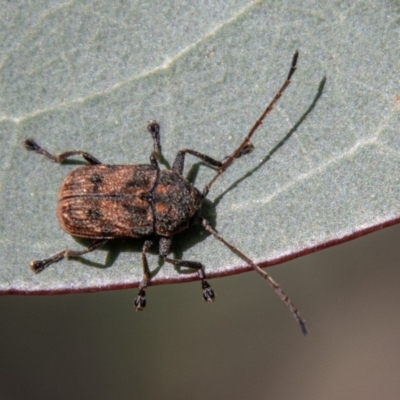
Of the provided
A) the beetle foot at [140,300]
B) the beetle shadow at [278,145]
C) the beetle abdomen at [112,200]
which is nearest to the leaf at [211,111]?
the beetle shadow at [278,145]

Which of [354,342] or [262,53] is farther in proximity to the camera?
[354,342]

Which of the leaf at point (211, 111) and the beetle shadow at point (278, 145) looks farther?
the beetle shadow at point (278, 145)

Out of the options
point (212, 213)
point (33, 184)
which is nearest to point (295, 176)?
point (212, 213)

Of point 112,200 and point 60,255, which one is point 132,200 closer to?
point 112,200

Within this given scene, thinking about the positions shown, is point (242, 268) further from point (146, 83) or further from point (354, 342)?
point (354, 342)

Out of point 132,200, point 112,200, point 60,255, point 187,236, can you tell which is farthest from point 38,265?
point 187,236

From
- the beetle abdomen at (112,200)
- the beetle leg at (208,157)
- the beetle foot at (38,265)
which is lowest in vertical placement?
the beetle foot at (38,265)

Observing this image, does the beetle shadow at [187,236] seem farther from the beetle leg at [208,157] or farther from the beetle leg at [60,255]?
the beetle leg at [208,157]
